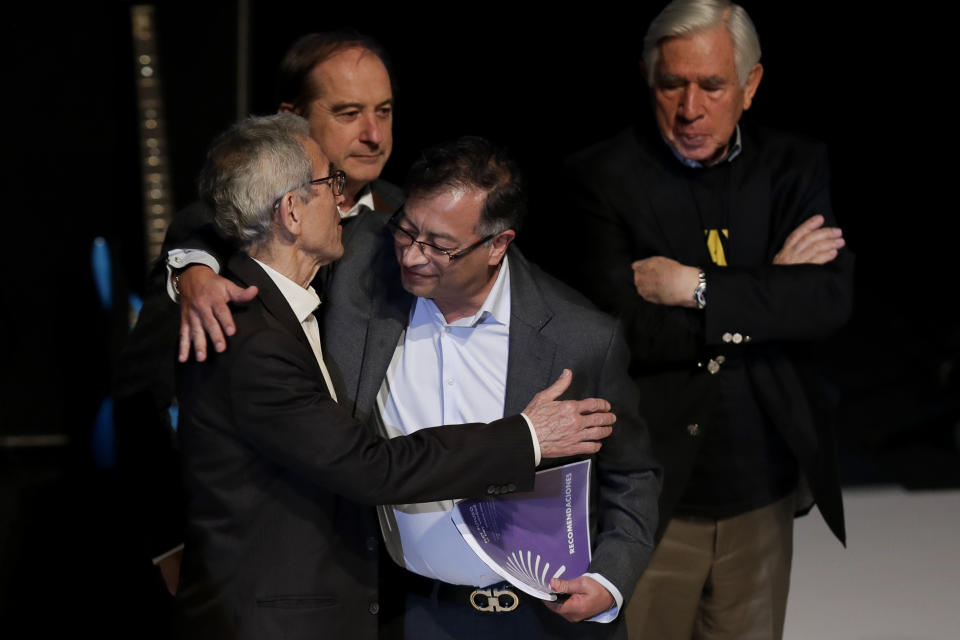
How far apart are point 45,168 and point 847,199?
13.1ft

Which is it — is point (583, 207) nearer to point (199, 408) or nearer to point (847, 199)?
point (199, 408)

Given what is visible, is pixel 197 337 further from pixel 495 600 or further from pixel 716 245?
pixel 716 245

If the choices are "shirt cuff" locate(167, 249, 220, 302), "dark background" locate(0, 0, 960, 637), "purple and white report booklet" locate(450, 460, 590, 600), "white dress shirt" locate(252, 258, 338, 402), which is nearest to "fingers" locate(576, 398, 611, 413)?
"purple and white report booklet" locate(450, 460, 590, 600)

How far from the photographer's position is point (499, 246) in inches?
98.0

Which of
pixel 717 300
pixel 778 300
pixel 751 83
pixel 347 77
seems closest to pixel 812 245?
pixel 778 300

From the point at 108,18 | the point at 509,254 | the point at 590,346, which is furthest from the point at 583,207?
the point at 108,18

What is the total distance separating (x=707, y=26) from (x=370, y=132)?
87 cm

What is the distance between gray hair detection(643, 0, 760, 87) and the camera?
9.25 ft

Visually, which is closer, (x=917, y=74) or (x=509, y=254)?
(x=509, y=254)

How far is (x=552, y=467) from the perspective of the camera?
2.38 m

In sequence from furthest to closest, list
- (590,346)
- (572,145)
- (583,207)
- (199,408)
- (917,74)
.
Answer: (917,74), (572,145), (583,207), (590,346), (199,408)

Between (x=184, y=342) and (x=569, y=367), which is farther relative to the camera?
(x=569, y=367)

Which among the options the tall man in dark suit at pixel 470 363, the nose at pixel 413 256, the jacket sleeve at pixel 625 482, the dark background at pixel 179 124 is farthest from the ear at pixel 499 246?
the dark background at pixel 179 124

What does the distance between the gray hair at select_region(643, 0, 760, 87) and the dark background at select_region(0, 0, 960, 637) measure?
142cm
